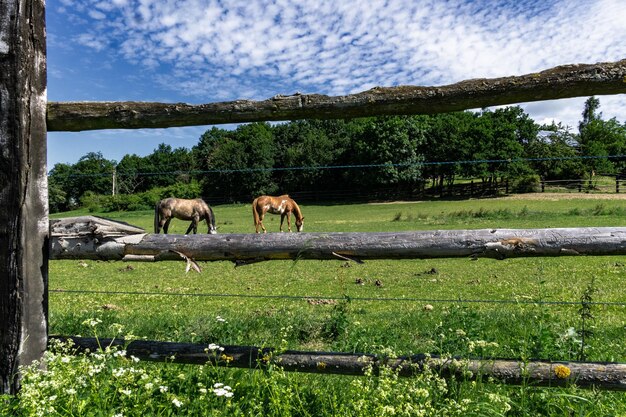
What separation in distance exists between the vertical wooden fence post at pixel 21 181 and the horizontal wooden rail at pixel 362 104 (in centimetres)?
23

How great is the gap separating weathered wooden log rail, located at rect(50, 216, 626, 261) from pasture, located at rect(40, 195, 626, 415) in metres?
0.62

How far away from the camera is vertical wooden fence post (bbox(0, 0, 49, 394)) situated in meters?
2.92

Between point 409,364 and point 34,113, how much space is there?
3.11 metres

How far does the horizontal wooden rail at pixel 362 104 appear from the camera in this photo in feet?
8.98

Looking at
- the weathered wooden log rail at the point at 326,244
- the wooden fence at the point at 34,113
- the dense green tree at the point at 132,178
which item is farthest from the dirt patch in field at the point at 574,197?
the wooden fence at the point at 34,113

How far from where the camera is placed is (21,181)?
Result: 2945 mm

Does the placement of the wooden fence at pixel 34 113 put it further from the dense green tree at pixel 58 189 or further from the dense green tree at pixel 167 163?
the dense green tree at pixel 167 163

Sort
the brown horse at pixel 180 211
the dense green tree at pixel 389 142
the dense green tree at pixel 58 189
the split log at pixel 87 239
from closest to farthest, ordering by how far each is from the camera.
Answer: the split log at pixel 87 239 → the dense green tree at pixel 58 189 → the brown horse at pixel 180 211 → the dense green tree at pixel 389 142

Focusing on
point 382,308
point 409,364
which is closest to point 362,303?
point 382,308

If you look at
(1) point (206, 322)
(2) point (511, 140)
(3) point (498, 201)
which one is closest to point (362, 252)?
(1) point (206, 322)

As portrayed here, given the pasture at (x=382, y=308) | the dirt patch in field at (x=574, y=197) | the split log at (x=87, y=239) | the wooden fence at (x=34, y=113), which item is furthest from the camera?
the dirt patch in field at (x=574, y=197)

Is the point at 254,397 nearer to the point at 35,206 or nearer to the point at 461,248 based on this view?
the point at 461,248

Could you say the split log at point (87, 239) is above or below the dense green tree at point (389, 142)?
below

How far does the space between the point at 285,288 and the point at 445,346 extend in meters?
7.00
